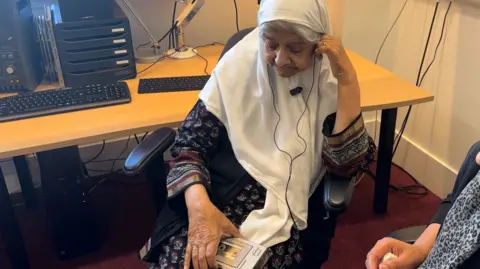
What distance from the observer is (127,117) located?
1.74 metres

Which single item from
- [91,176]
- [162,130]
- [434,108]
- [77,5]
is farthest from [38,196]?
[434,108]

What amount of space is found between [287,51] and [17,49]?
3.47 ft

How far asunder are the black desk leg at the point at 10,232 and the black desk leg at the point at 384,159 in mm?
1440

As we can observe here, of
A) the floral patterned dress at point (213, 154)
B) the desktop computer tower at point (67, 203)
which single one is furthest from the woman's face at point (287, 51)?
the desktop computer tower at point (67, 203)

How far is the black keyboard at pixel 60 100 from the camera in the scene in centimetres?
175

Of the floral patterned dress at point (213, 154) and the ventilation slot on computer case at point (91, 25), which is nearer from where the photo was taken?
the floral patterned dress at point (213, 154)

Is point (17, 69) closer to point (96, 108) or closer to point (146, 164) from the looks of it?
point (96, 108)

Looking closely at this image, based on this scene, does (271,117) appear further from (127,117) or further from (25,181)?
(25,181)

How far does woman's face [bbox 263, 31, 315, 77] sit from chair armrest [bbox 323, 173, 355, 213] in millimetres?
322

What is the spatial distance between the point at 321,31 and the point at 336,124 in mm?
260

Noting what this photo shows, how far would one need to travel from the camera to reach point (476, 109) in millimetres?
2174

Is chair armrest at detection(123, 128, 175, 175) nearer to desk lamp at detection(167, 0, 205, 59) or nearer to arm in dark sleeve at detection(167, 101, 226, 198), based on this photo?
arm in dark sleeve at detection(167, 101, 226, 198)

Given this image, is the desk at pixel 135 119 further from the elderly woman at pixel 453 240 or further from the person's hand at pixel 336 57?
the elderly woman at pixel 453 240

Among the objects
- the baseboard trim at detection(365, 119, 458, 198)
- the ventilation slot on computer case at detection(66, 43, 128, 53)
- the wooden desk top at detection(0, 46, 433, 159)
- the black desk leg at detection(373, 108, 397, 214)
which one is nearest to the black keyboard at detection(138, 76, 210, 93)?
the wooden desk top at detection(0, 46, 433, 159)
